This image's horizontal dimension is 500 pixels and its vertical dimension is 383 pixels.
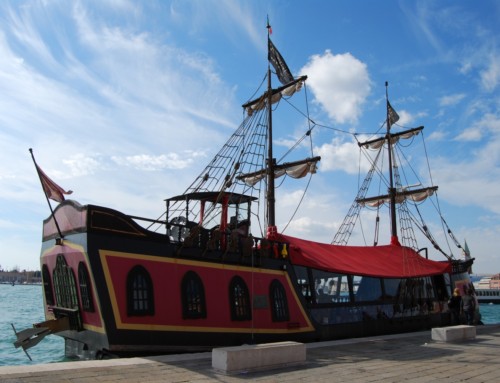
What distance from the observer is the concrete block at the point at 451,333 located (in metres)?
13.3

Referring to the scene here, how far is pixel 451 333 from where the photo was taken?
13375mm

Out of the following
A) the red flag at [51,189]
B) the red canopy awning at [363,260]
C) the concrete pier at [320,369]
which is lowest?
the concrete pier at [320,369]

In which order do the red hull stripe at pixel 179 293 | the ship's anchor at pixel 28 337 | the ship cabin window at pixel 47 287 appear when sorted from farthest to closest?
1. the ship cabin window at pixel 47 287
2. the ship's anchor at pixel 28 337
3. the red hull stripe at pixel 179 293

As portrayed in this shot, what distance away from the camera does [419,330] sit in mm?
18812

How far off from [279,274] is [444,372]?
5947 millimetres

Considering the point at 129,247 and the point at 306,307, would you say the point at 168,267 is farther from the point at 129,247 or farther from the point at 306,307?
the point at 306,307

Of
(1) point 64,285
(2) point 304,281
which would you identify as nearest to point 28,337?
(1) point 64,285

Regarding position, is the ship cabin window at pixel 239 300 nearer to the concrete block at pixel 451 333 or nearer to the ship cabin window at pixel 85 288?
the ship cabin window at pixel 85 288

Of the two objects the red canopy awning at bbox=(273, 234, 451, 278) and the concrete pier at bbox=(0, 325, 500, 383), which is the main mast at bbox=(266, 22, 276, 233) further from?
the concrete pier at bbox=(0, 325, 500, 383)

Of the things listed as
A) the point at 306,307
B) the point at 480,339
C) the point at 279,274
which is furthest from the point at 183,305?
the point at 480,339

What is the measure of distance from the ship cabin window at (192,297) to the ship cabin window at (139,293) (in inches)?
35.1

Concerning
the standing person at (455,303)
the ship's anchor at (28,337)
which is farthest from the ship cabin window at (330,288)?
the ship's anchor at (28,337)

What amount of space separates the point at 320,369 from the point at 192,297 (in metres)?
3.95

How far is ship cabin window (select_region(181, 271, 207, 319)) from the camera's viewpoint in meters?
11.3
